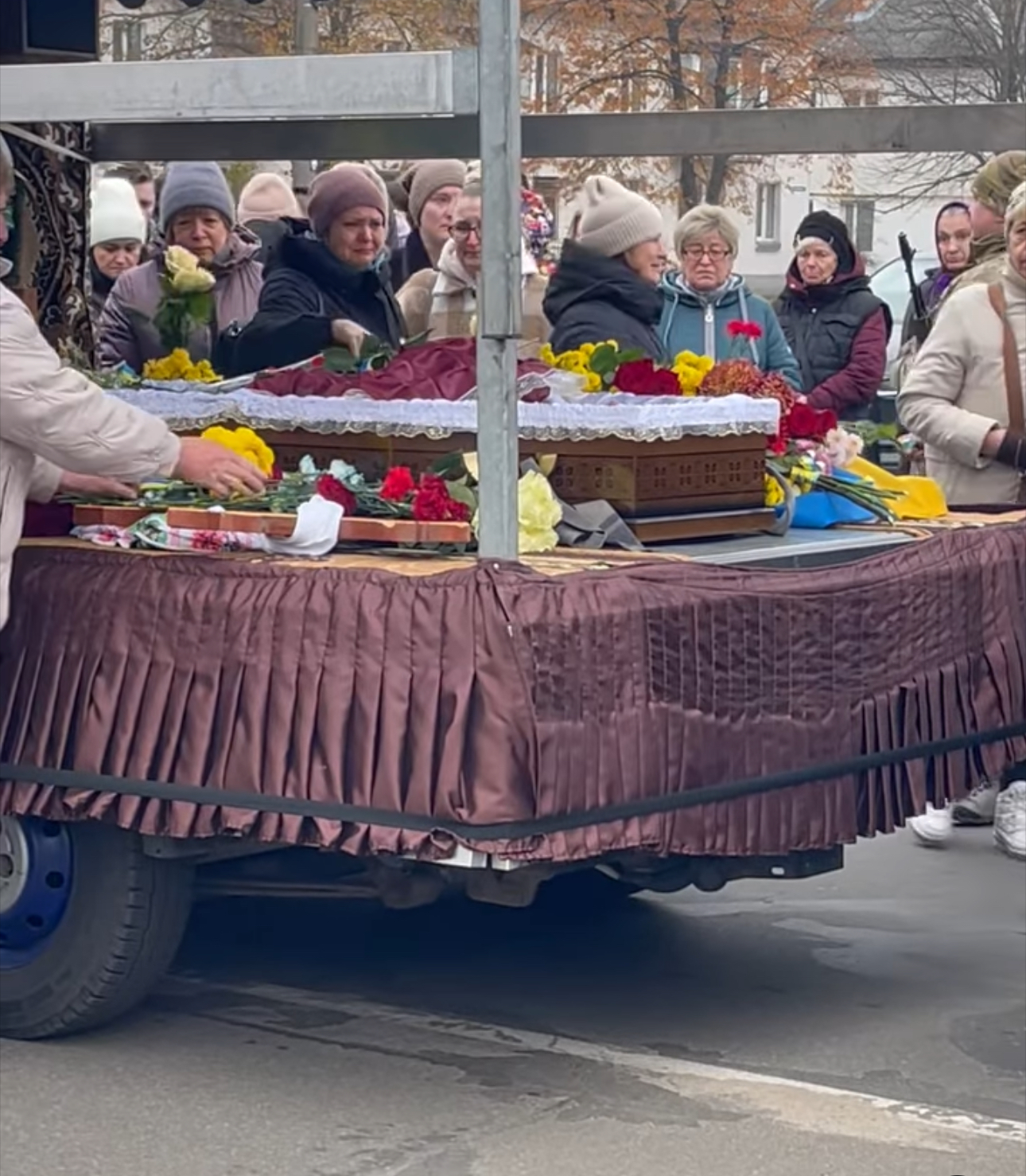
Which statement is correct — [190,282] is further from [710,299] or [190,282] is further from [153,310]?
[710,299]

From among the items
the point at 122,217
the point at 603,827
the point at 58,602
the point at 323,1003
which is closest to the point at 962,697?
the point at 603,827

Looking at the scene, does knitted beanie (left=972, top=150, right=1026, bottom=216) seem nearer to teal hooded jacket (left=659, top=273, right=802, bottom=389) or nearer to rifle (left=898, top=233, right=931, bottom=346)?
teal hooded jacket (left=659, top=273, right=802, bottom=389)

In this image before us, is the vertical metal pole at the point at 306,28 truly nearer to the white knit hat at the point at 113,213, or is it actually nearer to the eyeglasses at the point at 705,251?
the eyeglasses at the point at 705,251

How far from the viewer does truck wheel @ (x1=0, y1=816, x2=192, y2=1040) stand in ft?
17.2

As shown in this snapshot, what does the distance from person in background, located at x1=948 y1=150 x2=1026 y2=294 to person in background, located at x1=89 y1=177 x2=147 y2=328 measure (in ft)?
9.11

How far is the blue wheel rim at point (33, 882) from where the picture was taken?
5.36m

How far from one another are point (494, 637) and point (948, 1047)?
1.56m

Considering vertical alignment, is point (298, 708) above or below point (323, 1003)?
above

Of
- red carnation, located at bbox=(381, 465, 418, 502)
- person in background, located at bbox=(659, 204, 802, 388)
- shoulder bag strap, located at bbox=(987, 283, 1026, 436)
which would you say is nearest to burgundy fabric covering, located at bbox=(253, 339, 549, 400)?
red carnation, located at bbox=(381, 465, 418, 502)

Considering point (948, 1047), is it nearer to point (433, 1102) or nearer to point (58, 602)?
point (433, 1102)

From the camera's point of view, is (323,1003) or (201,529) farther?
(323,1003)

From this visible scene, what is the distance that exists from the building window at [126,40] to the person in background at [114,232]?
1.64 m

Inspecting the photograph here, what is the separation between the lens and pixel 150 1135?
479 cm

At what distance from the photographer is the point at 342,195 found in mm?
7066
